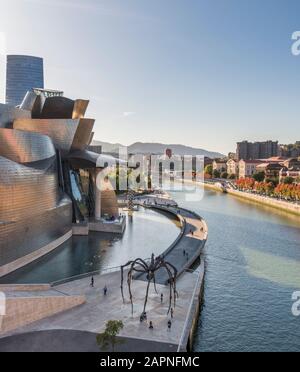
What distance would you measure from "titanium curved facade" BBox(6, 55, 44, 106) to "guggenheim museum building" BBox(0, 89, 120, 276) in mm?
114292

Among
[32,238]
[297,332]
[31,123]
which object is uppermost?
[31,123]

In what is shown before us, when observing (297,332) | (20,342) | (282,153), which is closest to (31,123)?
(20,342)

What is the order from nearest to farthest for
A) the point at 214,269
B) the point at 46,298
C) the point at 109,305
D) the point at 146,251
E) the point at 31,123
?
the point at 46,298 < the point at 109,305 < the point at 214,269 < the point at 146,251 < the point at 31,123

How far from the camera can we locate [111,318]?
17.6m

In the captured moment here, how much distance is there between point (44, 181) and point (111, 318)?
47.7 feet

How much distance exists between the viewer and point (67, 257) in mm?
28203

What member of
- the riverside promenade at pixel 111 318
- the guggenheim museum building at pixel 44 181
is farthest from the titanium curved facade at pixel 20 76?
the riverside promenade at pixel 111 318

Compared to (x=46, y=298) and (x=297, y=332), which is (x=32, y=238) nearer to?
(x=46, y=298)

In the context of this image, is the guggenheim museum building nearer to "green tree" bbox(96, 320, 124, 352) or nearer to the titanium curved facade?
"green tree" bbox(96, 320, 124, 352)

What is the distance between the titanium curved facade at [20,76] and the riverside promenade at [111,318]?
136279 millimetres

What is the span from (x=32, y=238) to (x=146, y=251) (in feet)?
29.1

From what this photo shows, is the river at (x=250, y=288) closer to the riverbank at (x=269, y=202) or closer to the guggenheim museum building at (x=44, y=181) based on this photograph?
the guggenheim museum building at (x=44, y=181)

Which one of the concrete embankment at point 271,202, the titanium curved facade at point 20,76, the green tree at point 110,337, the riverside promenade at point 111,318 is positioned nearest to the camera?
the green tree at point 110,337

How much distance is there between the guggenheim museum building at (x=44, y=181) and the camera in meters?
24.3
